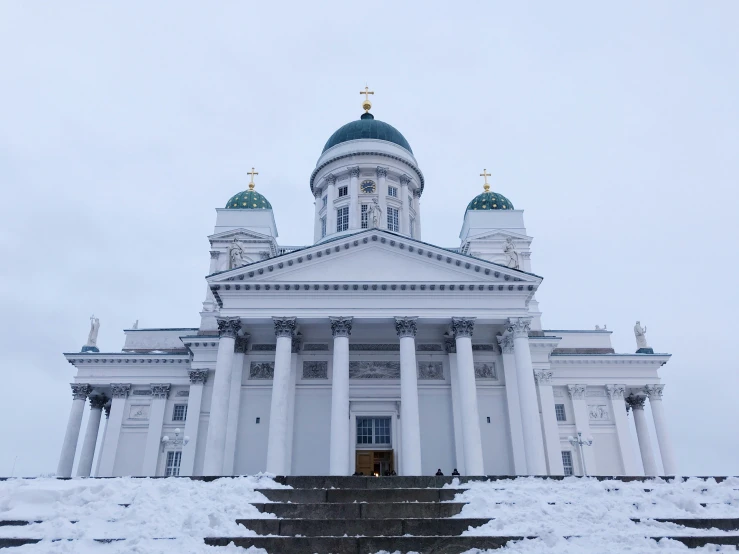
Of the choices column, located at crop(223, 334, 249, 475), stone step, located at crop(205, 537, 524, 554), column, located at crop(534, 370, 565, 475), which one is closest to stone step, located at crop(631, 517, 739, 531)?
stone step, located at crop(205, 537, 524, 554)

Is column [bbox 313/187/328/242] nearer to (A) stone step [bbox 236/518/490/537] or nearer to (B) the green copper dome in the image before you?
(B) the green copper dome

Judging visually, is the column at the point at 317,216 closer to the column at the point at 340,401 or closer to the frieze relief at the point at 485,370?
the column at the point at 340,401

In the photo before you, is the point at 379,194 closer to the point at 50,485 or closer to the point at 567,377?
the point at 567,377

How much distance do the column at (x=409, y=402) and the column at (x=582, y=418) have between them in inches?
559

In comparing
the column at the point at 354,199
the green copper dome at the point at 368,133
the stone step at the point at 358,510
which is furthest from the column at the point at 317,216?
the stone step at the point at 358,510

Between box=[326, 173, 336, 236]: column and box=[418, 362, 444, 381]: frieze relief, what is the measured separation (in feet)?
42.9

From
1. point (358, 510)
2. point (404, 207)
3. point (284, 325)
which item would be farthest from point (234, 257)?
point (358, 510)

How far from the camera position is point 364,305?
2502cm

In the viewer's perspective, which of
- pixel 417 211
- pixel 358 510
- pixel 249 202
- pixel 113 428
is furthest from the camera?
pixel 417 211

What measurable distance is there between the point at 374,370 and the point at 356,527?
16540mm

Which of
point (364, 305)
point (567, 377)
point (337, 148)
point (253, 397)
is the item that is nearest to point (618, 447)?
point (567, 377)

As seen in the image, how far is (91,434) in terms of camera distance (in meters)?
35.0

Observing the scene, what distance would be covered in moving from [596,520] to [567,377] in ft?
84.2

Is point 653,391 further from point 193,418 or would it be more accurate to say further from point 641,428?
point 193,418
